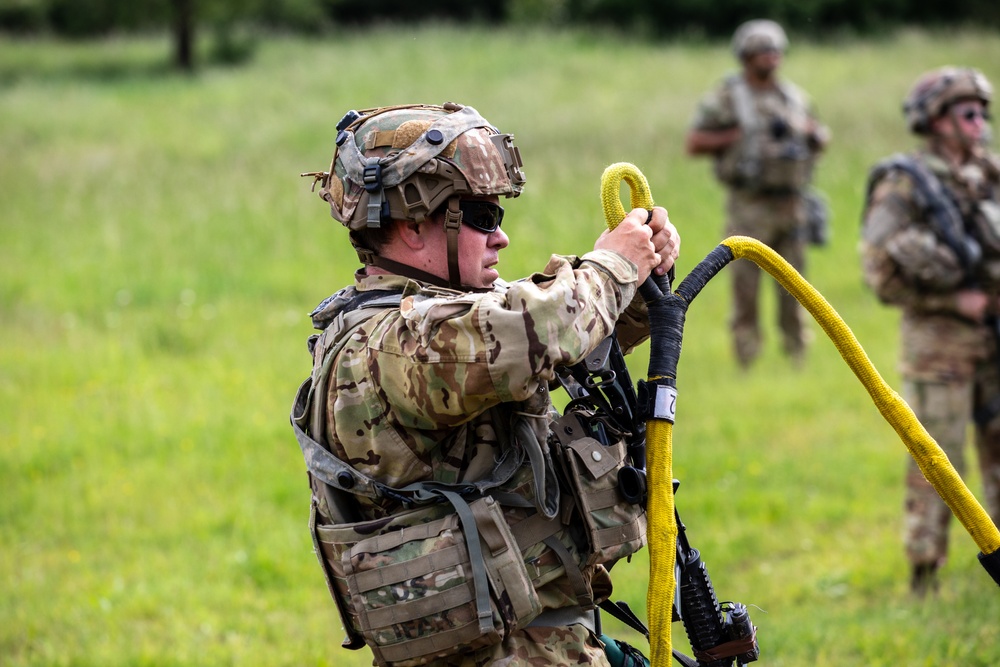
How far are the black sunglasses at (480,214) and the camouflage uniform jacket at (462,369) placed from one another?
0.18 metres

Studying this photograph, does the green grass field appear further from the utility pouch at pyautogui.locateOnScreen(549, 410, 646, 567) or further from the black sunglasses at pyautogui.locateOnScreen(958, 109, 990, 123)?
the utility pouch at pyautogui.locateOnScreen(549, 410, 646, 567)

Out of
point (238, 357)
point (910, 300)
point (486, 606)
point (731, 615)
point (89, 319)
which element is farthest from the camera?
point (89, 319)

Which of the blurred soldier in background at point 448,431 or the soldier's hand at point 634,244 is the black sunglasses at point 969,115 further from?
the soldier's hand at point 634,244

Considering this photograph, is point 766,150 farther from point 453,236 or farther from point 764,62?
point 453,236

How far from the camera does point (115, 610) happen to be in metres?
6.46

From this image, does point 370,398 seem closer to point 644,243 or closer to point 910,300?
point 644,243

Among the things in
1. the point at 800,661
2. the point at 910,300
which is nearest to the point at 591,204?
the point at 910,300

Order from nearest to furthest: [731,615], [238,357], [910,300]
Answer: [731,615] → [910,300] → [238,357]

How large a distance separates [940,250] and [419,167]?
388 centimetres

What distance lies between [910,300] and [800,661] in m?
2.04

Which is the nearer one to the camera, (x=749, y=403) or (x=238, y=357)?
(x=749, y=403)

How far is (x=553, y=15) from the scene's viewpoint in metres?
39.3

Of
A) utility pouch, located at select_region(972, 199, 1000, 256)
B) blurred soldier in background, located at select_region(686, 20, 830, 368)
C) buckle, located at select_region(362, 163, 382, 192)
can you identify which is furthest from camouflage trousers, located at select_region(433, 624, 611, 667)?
blurred soldier in background, located at select_region(686, 20, 830, 368)

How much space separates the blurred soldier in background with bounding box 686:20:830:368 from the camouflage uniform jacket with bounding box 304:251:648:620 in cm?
800
